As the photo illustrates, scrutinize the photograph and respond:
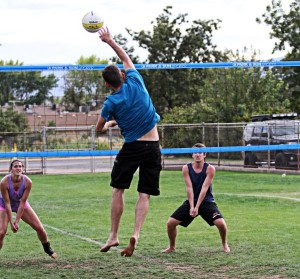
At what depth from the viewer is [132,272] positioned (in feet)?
31.8

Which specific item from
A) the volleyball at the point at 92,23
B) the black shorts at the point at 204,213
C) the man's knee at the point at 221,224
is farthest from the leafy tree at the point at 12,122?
the volleyball at the point at 92,23

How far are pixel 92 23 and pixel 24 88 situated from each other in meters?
29.6

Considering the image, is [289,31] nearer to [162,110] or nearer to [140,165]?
[162,110]

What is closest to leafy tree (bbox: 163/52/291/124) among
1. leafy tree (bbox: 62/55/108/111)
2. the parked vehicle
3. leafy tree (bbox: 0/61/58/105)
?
leafy tree (bbox: 62/55/108/111)

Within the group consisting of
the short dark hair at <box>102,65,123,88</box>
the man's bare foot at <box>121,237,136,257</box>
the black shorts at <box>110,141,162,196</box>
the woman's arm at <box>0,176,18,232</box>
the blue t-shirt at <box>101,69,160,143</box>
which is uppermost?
the short dark hair at <box>102,65,123,88</box>

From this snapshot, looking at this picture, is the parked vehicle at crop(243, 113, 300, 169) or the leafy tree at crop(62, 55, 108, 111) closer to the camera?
the parked vehicle at crop(243, 113, 300, 169)

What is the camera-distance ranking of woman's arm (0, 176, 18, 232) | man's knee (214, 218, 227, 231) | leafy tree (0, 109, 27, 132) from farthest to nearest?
leafy tree (0, 109, 27, 132) < man's knee (214, 218, 227, 231) < woman's arm (0, 176, 18, 232)

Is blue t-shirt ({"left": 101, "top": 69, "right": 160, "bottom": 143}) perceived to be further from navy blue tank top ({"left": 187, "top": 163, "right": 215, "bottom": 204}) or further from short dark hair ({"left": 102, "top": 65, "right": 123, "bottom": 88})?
navy blue tank top ({"left": 187, "top": 163, "right": 215, "bottom": 204})

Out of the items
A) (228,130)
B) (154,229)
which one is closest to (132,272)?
(154,229)

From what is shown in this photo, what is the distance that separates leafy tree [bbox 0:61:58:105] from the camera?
37.8 metres

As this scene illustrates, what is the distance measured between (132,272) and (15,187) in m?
1.98

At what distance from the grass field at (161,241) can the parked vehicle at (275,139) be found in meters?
6.70

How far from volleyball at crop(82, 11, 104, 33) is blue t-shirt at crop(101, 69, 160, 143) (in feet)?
2.81

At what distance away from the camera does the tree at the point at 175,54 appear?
4641 centimetres
